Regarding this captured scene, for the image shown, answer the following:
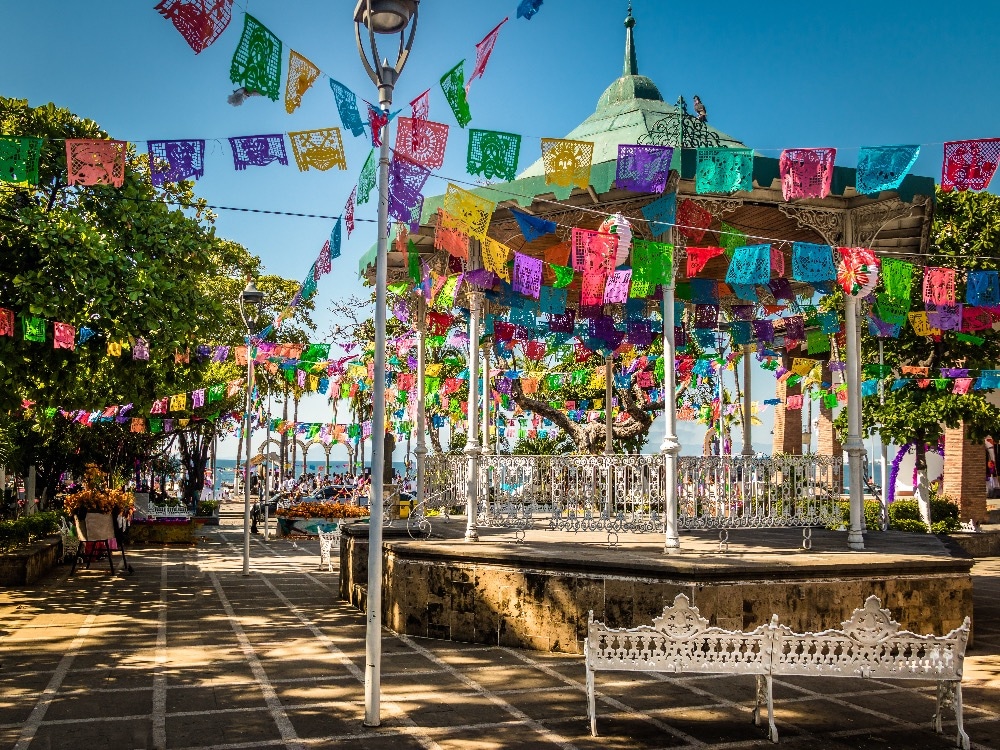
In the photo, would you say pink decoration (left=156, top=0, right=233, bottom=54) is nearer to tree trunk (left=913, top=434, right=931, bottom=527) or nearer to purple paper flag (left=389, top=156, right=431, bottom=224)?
purple paper flag (left=389, top=156, right=431, bottom=224)

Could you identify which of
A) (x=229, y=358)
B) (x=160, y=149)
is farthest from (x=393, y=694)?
(x=229, y=358)

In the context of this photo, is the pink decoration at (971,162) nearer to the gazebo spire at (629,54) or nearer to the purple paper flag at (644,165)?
the purple paper flag at (644,165)

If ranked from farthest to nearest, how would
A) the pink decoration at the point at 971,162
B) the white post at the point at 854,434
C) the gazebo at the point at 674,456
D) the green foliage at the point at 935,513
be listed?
the green foliage at the point at 935,513 → the white post at the point at 854,434 → the gazebo at the point at 674,456 → the pink decoration at the point at 971,162

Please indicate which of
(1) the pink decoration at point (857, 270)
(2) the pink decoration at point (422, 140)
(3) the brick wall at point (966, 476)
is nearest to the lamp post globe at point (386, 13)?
(2) the pink decoration at point (422, 140)

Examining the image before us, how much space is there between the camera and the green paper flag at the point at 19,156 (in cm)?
777

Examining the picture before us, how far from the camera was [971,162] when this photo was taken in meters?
8.39

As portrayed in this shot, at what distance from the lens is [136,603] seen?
Result: 11492 mm

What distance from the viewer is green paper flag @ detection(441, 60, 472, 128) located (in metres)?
7.61

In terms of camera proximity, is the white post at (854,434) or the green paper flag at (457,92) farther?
the white post at (854,434)

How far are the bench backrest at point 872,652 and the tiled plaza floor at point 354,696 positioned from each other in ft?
1.44

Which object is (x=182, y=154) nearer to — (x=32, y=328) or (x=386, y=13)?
(x=386, y=13)

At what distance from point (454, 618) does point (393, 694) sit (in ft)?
7.47

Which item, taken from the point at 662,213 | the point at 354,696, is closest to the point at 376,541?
the point at 354,696

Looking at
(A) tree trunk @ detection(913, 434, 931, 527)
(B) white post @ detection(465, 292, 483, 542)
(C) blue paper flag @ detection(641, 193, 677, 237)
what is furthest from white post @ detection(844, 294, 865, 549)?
(A) tree trunk @ detection(913, 434, 931, 527)
